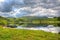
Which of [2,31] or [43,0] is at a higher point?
[43,0]

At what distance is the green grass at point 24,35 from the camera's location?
2.99m

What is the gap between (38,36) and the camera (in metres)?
3.01

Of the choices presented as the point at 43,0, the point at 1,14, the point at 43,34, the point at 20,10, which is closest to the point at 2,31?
the point at 1,14

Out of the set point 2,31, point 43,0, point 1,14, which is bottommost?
point 2,31

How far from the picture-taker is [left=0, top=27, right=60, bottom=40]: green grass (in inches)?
118

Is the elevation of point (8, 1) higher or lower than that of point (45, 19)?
higher

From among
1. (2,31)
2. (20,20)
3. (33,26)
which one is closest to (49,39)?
(33,26)

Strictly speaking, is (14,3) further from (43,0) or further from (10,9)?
→ (43,0)

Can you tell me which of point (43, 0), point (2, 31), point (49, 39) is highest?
point (43, 0)

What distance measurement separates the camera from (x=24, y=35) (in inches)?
119

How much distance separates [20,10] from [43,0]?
0.46 meters

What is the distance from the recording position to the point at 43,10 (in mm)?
3119

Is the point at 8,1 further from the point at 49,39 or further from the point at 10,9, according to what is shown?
the point at 49,39

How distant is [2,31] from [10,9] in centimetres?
43
